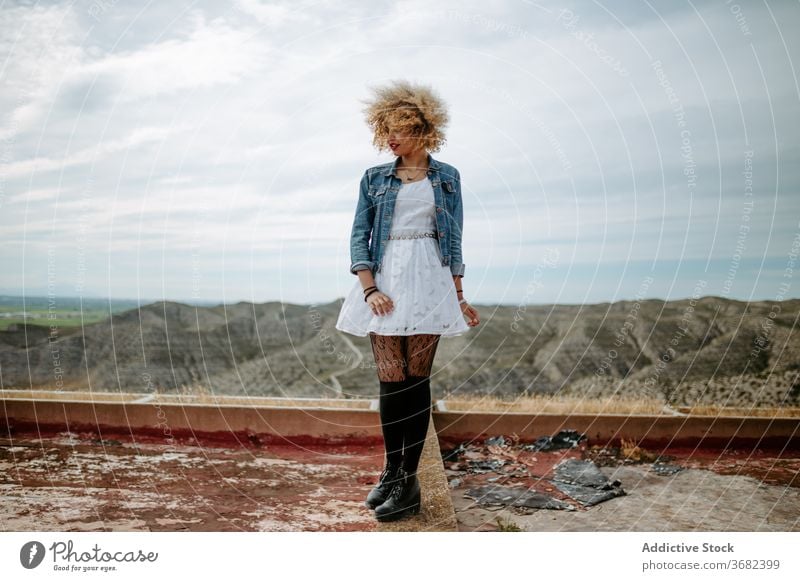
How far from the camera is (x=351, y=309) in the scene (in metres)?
2.92

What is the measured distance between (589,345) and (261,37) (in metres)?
5.98

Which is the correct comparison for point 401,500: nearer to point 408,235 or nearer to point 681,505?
point 408,235

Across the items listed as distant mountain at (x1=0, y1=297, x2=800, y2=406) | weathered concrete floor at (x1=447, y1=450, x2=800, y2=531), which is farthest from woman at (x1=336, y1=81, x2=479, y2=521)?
distant mountain at (x1=0, y1=297, x2=800, y2=406)

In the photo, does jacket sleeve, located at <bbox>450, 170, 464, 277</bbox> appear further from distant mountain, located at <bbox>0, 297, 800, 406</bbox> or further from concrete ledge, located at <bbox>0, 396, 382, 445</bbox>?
distant mountain, located at <bbox>0, 297, 800, 406</bbox>

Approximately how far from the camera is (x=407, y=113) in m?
2.86

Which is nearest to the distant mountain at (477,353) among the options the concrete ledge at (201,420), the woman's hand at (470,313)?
the concrete ledge at (201,420)

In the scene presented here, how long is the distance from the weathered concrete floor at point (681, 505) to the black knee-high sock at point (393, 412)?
2.06 ft

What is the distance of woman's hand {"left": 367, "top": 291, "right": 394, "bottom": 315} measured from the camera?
9.10 ft

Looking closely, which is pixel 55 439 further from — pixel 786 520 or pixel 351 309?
pixel 786 520

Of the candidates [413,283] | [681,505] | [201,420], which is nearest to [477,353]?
[201,420]

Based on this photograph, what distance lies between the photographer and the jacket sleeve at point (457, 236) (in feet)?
9.70

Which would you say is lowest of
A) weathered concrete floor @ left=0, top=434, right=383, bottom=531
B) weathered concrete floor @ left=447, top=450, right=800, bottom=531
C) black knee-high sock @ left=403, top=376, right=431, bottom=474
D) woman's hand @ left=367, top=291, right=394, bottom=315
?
weathered concrete floor @ left=447, top=450, right=800, bottom=531

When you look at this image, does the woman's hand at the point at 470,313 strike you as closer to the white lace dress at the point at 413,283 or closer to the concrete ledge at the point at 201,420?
the white lace dress at the point at 413,283

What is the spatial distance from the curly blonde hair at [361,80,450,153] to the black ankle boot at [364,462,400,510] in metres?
1.44
